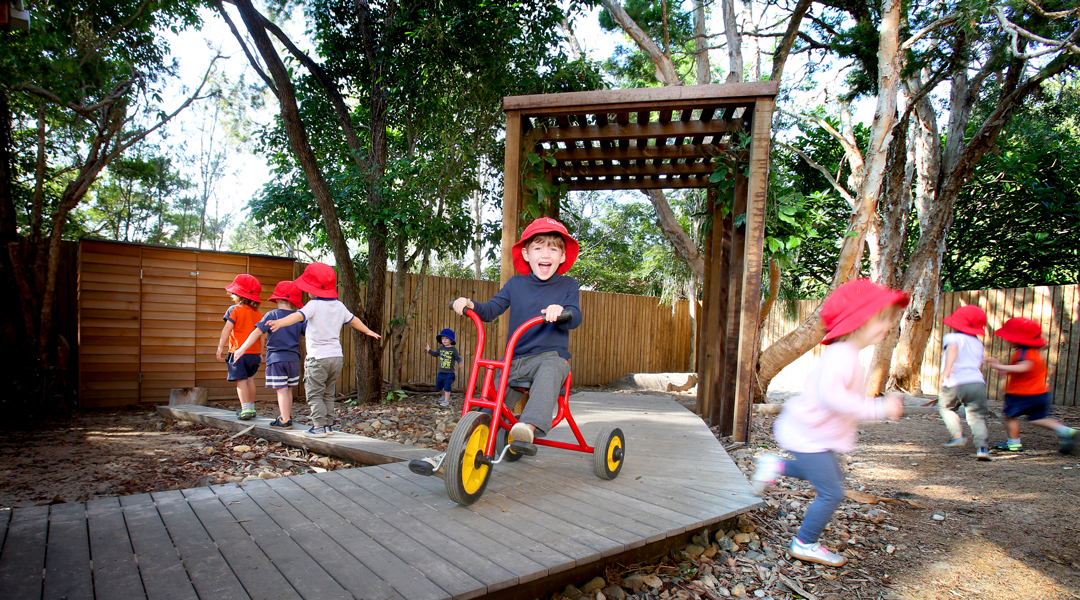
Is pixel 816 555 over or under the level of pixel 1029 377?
under

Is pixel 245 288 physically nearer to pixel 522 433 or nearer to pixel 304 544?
pixel 304 544

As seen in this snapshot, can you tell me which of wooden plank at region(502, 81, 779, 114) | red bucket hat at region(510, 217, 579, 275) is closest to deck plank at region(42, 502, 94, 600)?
red bucket hat at region(510, 217, 579, 275)

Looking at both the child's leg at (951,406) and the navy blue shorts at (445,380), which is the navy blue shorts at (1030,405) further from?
the navy blue shorts at (445,380)

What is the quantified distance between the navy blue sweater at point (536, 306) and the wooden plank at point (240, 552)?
1.57 metres

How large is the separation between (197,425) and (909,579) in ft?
21.5

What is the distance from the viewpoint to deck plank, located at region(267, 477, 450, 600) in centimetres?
182

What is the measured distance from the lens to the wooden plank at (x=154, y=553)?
1.77 meters

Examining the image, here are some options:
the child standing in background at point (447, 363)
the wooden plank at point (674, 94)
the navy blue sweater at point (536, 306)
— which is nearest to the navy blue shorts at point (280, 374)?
the navy blue sweater at point (536, 306)

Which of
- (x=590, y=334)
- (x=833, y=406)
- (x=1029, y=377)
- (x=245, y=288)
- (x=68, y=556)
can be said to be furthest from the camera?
(x=590, y=334)

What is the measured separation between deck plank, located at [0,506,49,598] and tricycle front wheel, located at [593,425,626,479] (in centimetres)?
241

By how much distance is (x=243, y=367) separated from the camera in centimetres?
547

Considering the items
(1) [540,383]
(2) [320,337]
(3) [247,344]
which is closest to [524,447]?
(1) [540,383]

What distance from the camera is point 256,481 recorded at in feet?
9.78

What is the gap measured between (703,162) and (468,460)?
4664 millimetres
